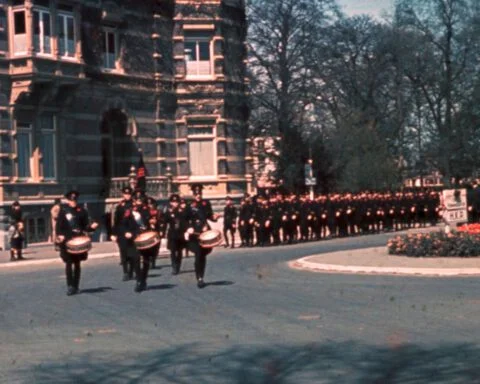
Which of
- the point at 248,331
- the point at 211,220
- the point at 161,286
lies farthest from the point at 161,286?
the point at 248,331

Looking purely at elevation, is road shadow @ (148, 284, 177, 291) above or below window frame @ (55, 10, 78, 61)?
below

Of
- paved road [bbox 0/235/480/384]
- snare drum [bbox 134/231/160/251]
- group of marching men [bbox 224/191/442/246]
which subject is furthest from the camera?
group of marching men [bbox 224/191/442/246]

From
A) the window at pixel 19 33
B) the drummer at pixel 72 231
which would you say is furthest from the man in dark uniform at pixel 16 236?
the drummer at pixel 72 231

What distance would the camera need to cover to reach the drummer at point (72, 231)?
1964cm

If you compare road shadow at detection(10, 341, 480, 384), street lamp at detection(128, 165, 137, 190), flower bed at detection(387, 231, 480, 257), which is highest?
street lamp at detection(128, 165, 137, 190)

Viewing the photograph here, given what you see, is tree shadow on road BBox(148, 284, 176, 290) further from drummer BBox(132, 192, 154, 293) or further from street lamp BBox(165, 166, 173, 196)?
street lamp BBox(165, 166, 173, 196)

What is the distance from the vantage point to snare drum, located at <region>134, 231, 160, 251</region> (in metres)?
19.9

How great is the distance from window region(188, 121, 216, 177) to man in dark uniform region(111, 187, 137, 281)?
21367 mm

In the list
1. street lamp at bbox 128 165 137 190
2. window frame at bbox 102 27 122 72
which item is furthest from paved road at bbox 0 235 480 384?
window frame at bbox 102 27 122 72

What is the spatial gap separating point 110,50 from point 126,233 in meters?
22.5

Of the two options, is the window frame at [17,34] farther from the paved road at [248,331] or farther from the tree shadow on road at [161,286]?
the tree shadow on road at [161,286]

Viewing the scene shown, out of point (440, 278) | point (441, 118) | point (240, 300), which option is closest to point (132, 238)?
point (240, 300)

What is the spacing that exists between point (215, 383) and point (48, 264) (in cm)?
2146

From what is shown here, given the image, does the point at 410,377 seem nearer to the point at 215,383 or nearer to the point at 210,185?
the point at 215,383
